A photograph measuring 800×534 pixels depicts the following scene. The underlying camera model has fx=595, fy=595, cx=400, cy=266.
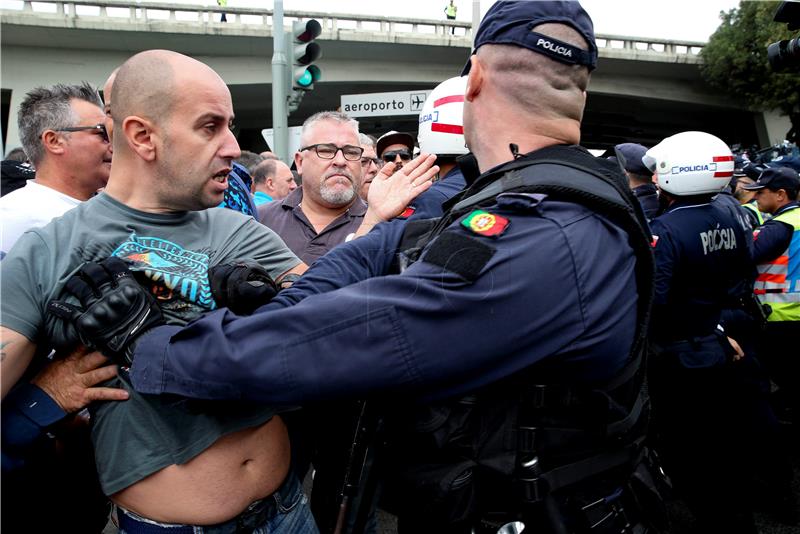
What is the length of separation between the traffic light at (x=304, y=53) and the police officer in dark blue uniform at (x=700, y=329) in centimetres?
529

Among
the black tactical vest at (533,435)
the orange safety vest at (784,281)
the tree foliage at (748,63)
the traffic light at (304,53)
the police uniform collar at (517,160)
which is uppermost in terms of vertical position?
the tree foliage at (748,63)

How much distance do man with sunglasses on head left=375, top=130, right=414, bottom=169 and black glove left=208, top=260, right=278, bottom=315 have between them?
3.58 m

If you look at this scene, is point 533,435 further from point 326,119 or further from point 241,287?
point 326,119

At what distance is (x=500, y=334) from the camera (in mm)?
1207

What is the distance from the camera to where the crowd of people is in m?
1.22

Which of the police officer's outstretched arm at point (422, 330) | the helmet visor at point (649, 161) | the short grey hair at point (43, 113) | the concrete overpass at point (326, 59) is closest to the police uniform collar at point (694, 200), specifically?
the helmet visor at point (649, 161)

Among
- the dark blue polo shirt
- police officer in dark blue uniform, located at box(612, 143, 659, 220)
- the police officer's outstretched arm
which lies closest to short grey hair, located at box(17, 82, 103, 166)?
the police officer's outstretched arm

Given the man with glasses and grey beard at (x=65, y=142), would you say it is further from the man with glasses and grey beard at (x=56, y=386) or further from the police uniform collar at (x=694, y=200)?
the police uniform collar at (x=694, y=200)

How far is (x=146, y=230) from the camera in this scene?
1.71m

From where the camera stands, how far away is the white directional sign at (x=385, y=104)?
1085 centimetres

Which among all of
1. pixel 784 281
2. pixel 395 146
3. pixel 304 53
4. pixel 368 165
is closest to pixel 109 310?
pixel 395 146

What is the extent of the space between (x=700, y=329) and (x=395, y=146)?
2.80m

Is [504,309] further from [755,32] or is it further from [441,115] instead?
[755,32]

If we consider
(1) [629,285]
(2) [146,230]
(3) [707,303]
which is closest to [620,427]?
(1) [629,285]
